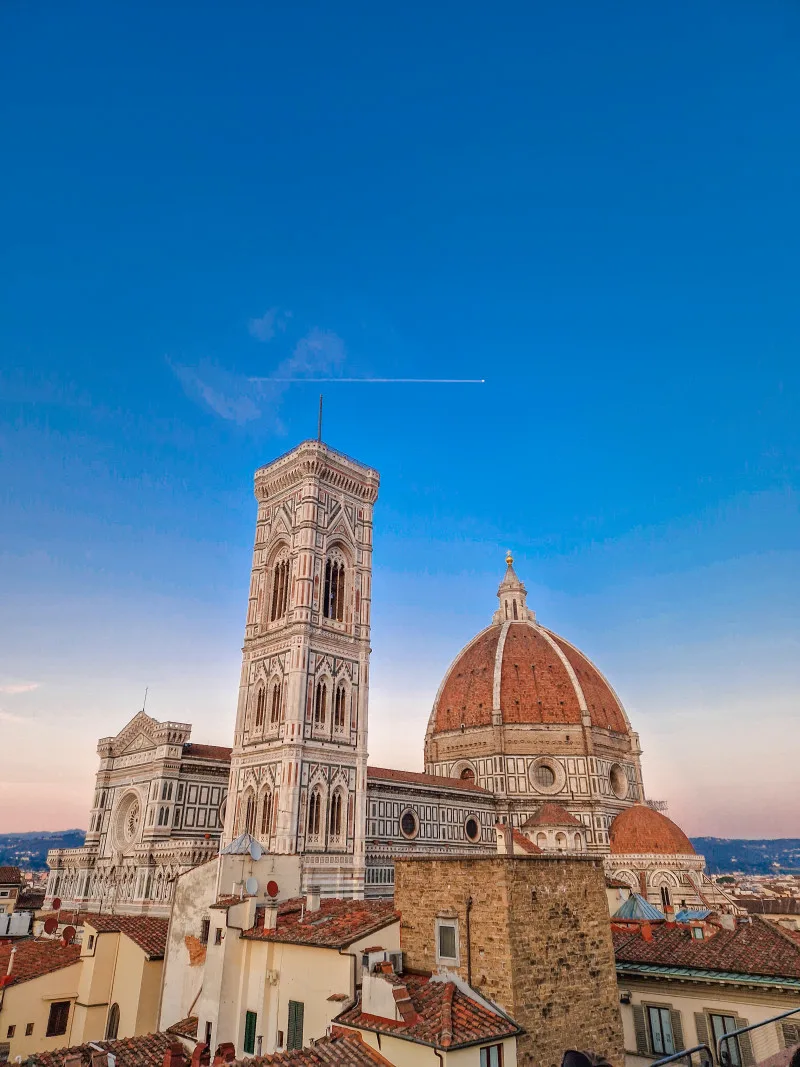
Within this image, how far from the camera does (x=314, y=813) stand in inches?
1471

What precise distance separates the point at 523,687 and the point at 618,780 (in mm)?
11207

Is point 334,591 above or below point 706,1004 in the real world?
above

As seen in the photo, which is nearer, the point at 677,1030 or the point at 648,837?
the point at 677,1030

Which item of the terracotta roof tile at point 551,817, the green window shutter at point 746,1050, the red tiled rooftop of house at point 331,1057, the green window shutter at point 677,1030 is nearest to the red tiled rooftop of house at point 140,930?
the red tiled rooftop of house at point 331,1057

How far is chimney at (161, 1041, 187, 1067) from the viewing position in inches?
565

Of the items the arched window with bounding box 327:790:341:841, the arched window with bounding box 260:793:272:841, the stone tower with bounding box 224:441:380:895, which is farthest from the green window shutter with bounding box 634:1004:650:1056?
the arched window with bounding box 327:790:341:841

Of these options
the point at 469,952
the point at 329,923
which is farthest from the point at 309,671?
the point at 469,952

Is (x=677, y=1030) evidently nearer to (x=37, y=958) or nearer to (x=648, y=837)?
(x=37, y=958)

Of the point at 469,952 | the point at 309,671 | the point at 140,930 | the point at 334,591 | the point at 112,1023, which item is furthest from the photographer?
the point at 334,591

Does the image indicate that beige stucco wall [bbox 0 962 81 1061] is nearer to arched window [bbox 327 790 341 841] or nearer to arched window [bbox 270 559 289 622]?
arched window [bbox 327 790 341 841]

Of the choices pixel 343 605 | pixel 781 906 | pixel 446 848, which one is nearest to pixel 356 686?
pixel 343 605

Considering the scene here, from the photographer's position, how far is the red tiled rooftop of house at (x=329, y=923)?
13.8m

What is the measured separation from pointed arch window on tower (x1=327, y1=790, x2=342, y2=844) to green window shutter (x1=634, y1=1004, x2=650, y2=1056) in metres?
23.6

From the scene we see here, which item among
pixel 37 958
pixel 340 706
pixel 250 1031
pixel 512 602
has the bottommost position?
pixel 250 1031
